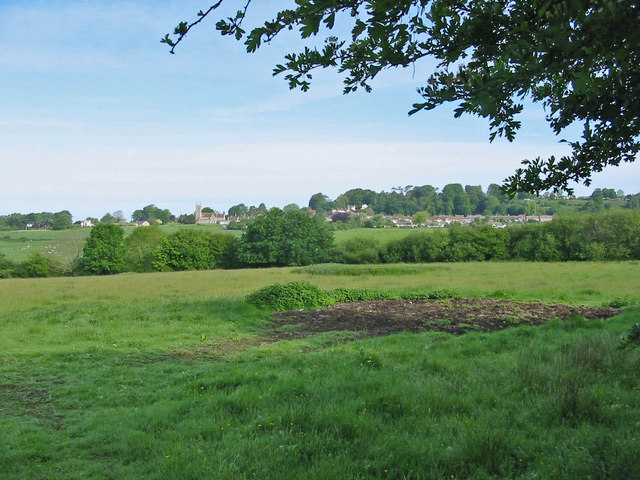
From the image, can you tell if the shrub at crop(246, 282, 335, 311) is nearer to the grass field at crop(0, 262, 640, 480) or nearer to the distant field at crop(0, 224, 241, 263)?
the grass field at crop(0, 262, 640, 480)

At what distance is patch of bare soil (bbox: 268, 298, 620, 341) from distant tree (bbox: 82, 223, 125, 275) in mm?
55697

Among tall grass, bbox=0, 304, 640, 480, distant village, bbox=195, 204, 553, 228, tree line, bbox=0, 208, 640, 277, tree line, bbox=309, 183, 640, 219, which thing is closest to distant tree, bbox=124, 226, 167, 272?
tree line, bbox=0, 208, 640, 277

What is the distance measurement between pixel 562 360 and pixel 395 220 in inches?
3832


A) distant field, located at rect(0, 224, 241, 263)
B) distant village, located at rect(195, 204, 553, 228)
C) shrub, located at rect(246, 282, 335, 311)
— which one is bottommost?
shrub, located at rect(246, 282, 335, 311)

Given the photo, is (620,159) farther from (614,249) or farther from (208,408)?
(614,249)

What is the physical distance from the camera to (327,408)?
18.2ft

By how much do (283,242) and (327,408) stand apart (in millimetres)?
59242

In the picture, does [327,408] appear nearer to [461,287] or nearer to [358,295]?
[358,295]

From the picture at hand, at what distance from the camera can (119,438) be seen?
201 inches

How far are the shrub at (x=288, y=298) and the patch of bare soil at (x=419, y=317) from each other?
75cm

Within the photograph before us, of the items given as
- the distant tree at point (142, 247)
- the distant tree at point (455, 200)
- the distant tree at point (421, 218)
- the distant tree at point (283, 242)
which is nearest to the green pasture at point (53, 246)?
the distant tree at point (142, 247)

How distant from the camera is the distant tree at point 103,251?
6300 centimetres

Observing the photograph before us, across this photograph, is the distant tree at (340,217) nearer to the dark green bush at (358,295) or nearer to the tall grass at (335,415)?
the dark green bush at (358,295)

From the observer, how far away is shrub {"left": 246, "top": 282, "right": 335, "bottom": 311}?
17062mm
